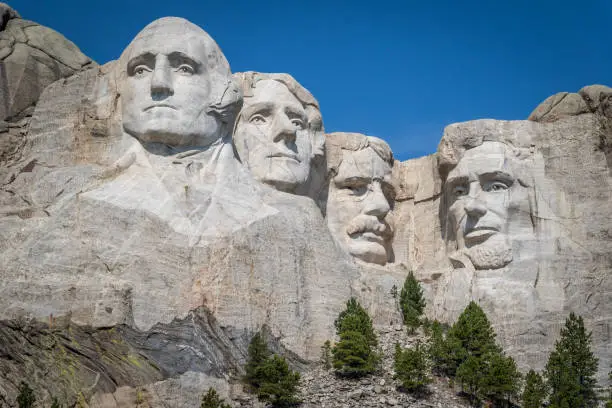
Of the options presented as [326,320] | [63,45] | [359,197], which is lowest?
[326,320]

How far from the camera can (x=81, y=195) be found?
923 inches

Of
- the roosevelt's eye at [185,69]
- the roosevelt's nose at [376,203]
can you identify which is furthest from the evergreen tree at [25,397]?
the roosevelt's nose at [376,203]

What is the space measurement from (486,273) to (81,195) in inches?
268

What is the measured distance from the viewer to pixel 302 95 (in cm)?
2694

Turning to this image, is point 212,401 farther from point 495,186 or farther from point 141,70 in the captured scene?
point 495,186

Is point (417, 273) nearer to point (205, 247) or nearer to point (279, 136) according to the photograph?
point (279, 136)

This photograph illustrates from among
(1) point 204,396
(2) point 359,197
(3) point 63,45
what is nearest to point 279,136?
(2) point 359,197

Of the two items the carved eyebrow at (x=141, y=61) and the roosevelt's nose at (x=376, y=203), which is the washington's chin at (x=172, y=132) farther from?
the roosevelt's nose at (x=376, y=203)

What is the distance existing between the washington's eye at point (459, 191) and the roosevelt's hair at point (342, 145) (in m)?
1.59

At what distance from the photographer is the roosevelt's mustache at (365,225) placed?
2702cm

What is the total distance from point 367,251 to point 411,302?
1588mm

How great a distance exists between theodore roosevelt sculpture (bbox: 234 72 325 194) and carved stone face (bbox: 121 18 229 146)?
1.58 metres

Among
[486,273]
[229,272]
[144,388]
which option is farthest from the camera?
[486,273]

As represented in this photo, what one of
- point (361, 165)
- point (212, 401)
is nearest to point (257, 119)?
point (361, 165)
